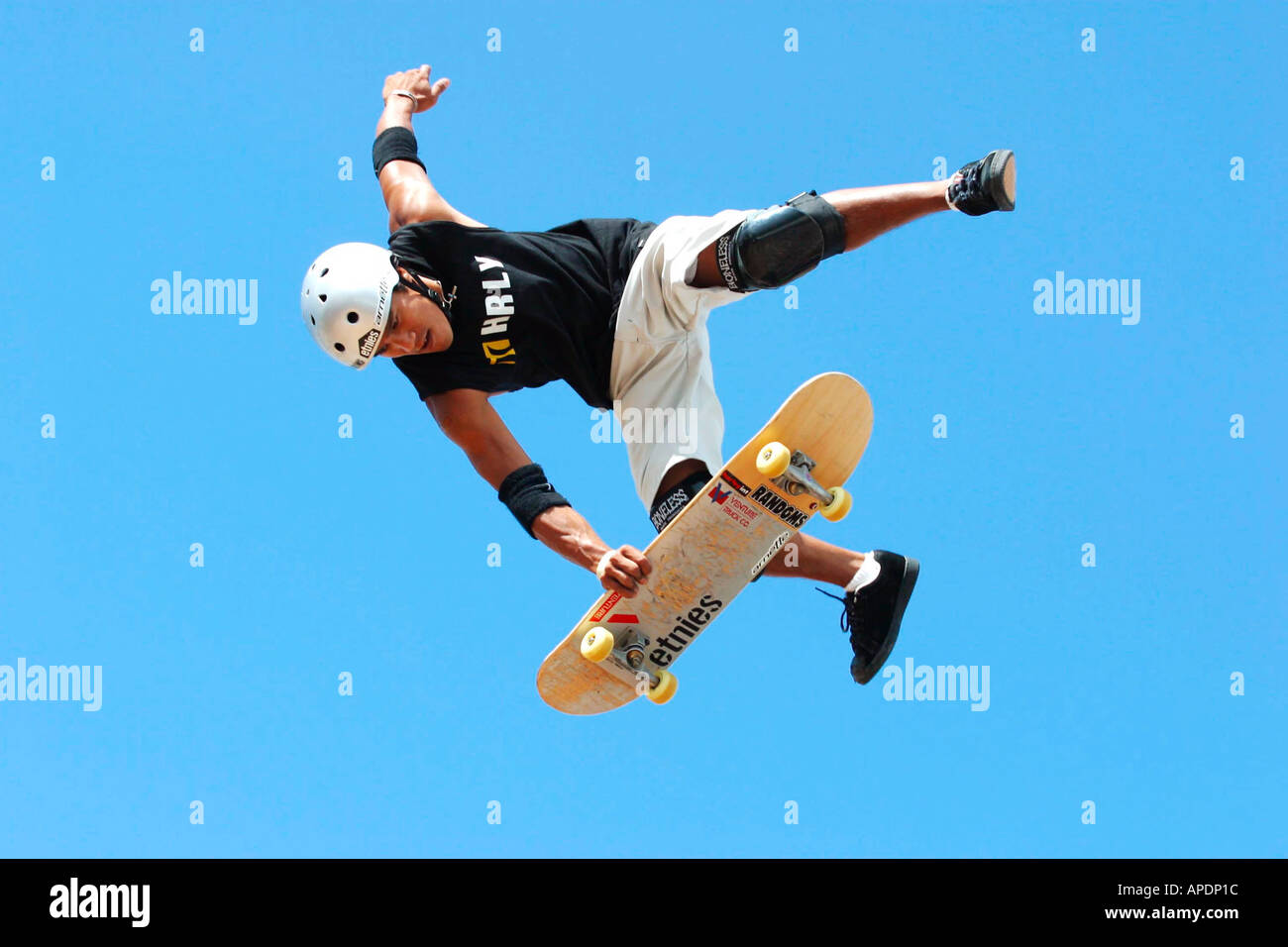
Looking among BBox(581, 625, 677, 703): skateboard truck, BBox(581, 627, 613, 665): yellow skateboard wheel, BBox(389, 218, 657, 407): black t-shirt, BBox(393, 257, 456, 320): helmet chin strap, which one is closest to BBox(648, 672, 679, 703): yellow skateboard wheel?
BBox(581, 625, 677, 703): skateboard truck

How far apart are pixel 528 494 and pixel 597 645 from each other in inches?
43.2

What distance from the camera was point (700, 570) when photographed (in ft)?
31.6

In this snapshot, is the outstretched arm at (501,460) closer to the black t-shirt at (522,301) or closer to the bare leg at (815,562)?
the black t-shirt at (522,301)

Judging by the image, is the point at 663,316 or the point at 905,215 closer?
the point at 905,215

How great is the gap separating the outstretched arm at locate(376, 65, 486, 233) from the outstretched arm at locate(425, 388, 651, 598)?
123 cm

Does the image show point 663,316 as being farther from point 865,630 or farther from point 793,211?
point 865,630

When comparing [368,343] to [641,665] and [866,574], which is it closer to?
[641,665]

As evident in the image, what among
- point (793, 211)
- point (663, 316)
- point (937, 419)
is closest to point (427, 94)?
point (663, 316)

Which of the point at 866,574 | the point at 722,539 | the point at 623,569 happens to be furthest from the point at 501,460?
the point at 866,574

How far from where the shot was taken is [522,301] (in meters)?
9.83

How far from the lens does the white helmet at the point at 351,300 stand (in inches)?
368

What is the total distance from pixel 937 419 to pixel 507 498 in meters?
6.50

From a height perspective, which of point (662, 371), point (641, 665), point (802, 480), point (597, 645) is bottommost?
point (641, 665)

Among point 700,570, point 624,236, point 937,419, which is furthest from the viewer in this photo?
point 937,419
